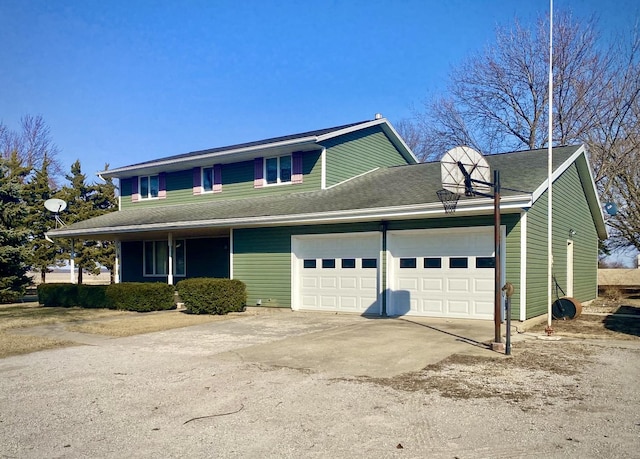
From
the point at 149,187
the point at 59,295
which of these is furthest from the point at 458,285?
the point at 149,187

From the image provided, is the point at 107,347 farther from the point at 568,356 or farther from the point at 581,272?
the point at 581,272

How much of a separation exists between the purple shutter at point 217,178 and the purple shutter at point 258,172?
1.70 meters

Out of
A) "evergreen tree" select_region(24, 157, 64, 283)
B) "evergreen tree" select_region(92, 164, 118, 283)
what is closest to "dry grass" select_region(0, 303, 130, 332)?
"evergreen tree" select_region(24, 157, 64, 283)

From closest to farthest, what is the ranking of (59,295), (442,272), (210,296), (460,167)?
(460,167) → (442,272) → (210,296) → (59,295)

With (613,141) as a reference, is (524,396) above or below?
below

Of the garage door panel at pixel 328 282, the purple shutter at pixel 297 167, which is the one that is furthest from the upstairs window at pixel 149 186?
the garage door panel at pixel 328 282

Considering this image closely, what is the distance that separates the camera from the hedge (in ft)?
54.1

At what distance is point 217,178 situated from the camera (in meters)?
19.9

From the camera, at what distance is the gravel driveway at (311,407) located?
14.8 ft

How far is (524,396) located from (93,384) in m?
5.45

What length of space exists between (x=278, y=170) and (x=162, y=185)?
599 centimetres

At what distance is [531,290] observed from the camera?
496 inches

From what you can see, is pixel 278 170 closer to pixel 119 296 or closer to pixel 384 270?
pixel 384 270

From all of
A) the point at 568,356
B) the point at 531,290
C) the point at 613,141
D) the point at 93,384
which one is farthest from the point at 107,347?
the point at 613,141
